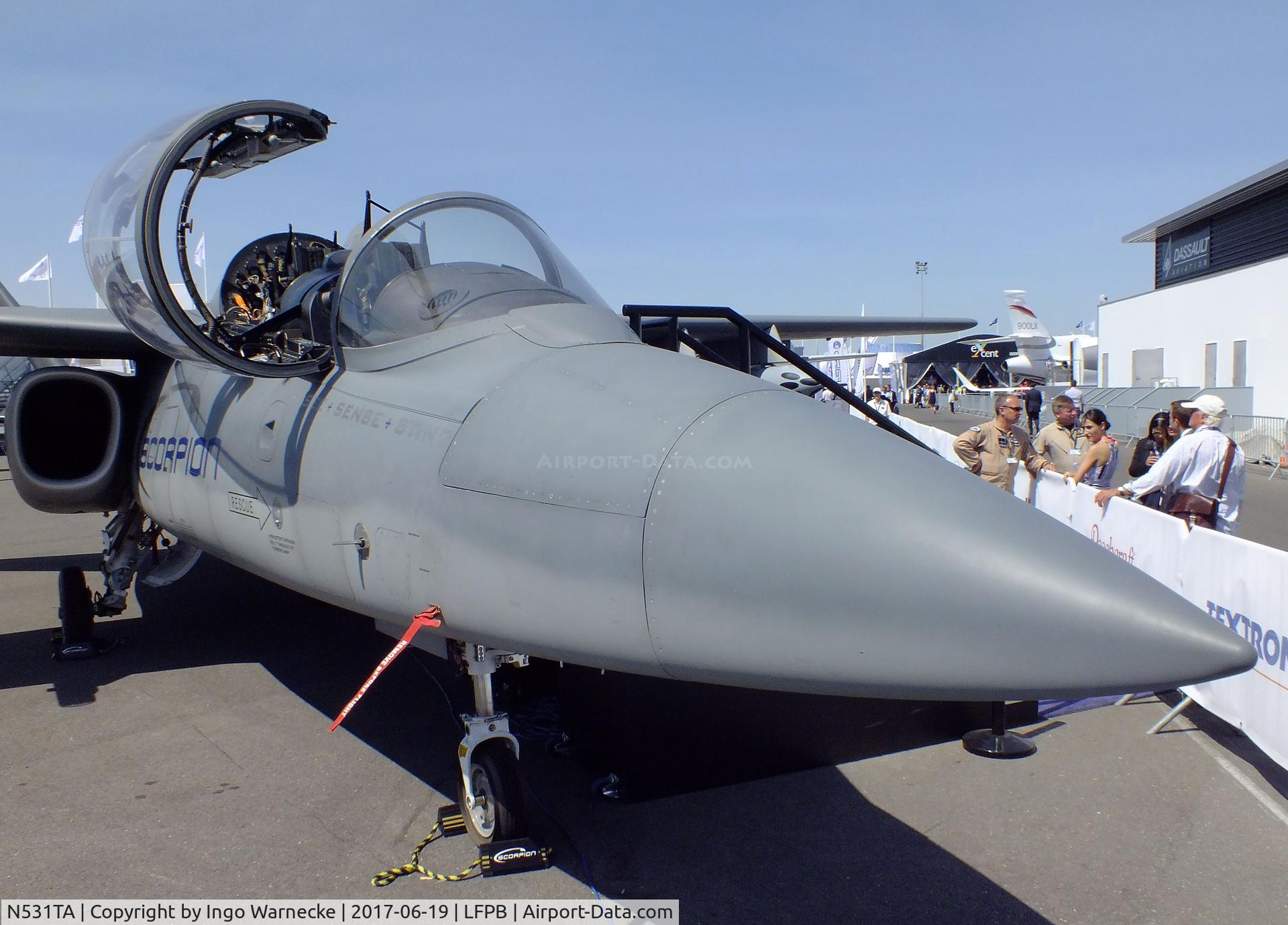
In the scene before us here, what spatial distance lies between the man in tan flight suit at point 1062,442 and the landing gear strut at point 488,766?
5.56 metres

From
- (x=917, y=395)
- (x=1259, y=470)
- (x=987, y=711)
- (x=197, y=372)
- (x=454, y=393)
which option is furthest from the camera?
(x=917, y=395)

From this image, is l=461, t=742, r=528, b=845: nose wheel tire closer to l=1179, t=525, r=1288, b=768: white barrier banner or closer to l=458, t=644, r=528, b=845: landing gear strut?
l=458, t=644, r=528, b=845: landing gear strut

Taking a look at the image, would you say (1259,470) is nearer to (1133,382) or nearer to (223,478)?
(1133,382)

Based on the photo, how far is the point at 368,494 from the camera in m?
3.14

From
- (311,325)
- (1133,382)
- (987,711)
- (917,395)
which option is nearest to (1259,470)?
(1133,382)

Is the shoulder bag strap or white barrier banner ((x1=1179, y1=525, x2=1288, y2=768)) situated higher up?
the shoulder bag strap

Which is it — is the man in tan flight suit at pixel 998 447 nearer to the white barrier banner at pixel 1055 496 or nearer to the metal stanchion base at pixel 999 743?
the white barrier banner at pixel 1055 496

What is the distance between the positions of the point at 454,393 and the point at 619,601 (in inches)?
43.1

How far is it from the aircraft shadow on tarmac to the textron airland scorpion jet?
56 centimetres

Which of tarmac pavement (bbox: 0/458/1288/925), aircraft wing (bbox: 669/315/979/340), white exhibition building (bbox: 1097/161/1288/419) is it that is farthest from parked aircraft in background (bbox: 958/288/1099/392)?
tarmac pavement (bbox: 0/458/1288/925)

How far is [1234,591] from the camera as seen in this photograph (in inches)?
172

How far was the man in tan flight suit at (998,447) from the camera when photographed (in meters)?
6.68

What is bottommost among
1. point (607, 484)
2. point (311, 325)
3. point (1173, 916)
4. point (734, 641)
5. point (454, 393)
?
point (1173, 916)

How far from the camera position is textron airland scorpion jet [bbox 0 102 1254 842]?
1994 millimetres
